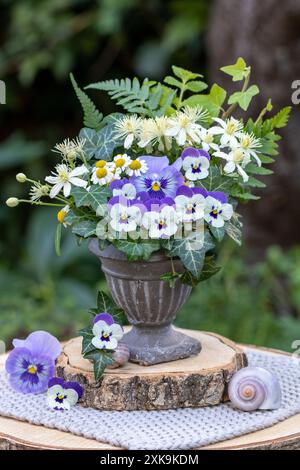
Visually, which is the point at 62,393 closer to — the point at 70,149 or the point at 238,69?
the point at 70,149

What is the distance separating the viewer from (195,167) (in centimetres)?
155

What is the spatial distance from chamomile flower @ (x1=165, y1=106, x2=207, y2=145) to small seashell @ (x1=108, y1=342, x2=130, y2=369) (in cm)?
41

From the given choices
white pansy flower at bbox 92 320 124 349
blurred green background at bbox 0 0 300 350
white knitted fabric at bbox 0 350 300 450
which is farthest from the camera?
blurred green background at bbox 0 0 300 350

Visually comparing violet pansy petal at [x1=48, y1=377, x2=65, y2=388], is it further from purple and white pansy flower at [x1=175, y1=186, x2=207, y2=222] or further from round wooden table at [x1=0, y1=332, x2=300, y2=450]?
purple and white pansy flower at [x1=175, y1=186, x2=207, y2=222]

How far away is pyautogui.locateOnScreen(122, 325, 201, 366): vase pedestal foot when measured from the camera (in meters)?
1.65

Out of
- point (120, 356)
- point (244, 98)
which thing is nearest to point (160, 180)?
point (244, 98)

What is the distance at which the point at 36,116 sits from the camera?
471cm

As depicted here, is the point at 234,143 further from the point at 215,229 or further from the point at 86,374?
the point at 86,374

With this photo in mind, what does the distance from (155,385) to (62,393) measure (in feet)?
0.60

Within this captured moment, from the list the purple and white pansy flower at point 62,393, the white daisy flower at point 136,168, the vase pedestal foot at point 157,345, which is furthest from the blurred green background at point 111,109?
the white daisy flower at point 136,168

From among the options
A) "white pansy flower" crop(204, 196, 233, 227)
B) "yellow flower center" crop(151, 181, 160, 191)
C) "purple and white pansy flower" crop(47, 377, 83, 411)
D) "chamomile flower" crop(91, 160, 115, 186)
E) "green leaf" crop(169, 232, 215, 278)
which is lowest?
"purple and white pansy flower" crop(47, 377, 83, 411)

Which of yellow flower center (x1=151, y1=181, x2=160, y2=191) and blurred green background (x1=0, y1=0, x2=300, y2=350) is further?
blurred green background (x1=0, y1=0, x2=300, y2=350)

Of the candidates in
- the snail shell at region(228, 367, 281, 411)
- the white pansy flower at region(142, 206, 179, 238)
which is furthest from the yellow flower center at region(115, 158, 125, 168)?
the snail shell at region(228, 367, 281, 411)

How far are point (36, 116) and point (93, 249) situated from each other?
3.20 meters
